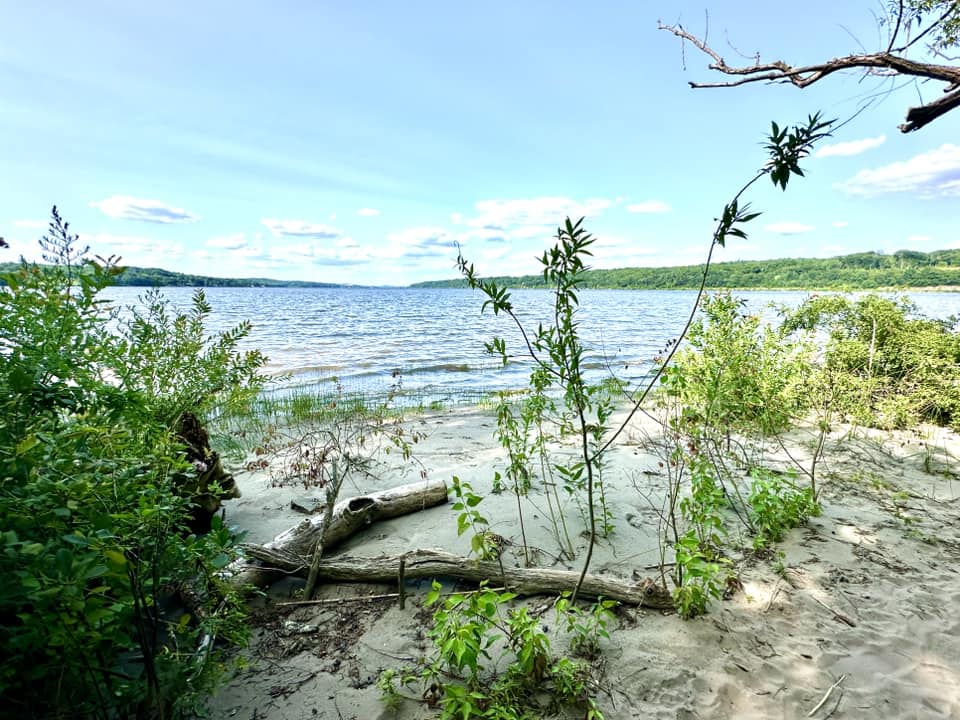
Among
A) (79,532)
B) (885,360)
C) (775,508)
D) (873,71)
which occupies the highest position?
(873,71)

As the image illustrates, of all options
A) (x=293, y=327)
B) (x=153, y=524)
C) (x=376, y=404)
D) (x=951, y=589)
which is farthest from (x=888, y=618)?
(x=293, y=327)

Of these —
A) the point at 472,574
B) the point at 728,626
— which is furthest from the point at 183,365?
the point at 728,626

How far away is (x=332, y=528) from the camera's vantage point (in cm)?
430

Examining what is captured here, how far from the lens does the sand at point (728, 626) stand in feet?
8.73

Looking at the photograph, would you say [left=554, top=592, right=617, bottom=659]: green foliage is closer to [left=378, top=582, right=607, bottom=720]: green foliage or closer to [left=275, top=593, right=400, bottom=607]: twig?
[left=378, top=582, right=607, bottom=720]: green foliage

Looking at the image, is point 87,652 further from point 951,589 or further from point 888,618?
point 951,589

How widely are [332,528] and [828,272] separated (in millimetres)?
55626

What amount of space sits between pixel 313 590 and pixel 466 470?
2.76 meters

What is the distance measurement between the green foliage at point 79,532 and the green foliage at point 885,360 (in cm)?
744

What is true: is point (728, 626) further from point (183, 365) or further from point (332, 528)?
point (183, 365)

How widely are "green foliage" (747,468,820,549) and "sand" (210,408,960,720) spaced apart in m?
0.14

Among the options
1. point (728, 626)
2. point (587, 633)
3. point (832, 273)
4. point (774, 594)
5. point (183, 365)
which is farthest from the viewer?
point (832, 273)

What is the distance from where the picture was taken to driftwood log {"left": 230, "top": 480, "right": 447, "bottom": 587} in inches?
150

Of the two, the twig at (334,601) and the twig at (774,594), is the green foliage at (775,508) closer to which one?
the twig at (774,594)
